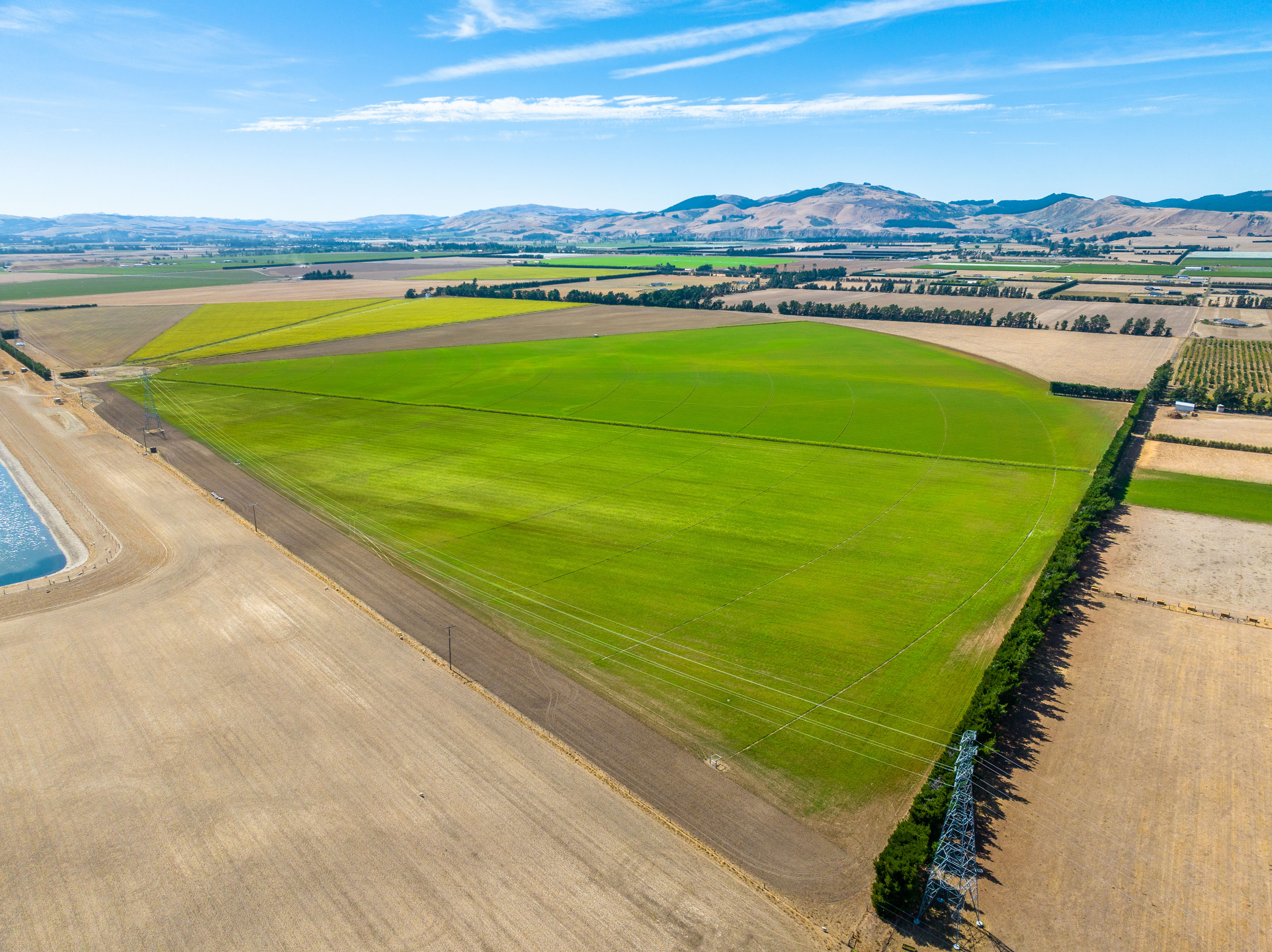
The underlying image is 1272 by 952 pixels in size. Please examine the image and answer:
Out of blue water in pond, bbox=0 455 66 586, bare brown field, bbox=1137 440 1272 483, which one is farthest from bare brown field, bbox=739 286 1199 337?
blue water in pond, bbox=0 455 66 586

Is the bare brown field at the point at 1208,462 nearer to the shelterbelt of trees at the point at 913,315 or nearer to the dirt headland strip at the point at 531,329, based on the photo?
the shelterbelt of trees at the point at 913,315

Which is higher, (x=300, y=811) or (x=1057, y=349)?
(x=1057, y=349)

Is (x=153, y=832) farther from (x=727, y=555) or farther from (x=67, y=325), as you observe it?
(x=67, y=325)

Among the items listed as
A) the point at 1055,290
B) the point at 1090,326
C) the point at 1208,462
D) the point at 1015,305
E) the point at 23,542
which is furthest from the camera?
the point at 1055,290

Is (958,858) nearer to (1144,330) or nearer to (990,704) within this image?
(990,704)

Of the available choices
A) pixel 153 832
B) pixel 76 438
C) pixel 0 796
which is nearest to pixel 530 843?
pixel 153 832

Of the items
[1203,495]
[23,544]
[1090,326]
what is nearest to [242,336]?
[23,544]

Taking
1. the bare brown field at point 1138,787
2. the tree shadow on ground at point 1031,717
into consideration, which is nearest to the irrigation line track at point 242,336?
the tree shadow on ground at point 1031,717
